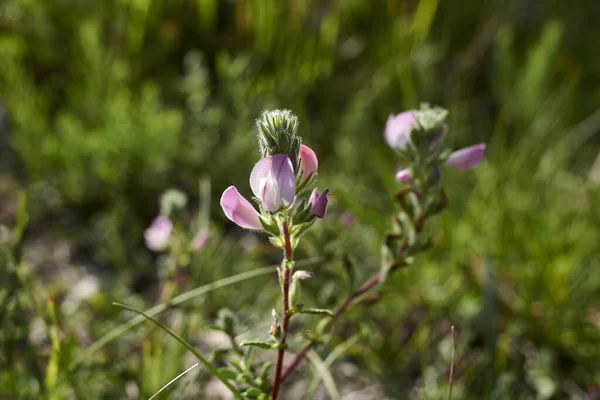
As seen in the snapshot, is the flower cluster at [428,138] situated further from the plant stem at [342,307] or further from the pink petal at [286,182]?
the pink petal at [286,182]

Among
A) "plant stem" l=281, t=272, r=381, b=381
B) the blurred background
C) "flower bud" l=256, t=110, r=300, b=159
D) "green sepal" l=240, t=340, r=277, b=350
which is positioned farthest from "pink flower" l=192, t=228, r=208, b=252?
"flower bud" l=256, t=110, r=300, b=159

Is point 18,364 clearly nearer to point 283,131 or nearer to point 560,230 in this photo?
point 283,131

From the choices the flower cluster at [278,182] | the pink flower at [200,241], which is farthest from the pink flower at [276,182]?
the pink flower at [200,241]

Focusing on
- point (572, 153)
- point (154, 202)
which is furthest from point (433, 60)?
point (154, 202)

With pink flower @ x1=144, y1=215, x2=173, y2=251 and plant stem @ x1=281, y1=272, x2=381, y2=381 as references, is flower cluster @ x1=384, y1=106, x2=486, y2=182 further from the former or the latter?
pink flower @ x1=144, y1=215, x2=173, y2=251

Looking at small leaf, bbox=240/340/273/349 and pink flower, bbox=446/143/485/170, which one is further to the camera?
pink flower, bbox=446/143/485/170

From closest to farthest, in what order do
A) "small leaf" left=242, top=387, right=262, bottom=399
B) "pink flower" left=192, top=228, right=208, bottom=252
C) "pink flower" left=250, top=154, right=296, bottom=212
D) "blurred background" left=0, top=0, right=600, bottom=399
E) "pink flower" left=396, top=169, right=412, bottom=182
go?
"pink flower" left=250, top=154, right=296, bottom=212 → "small leaf" left=242, top=387, right=262, bottom=399 → "pink flower" left=396, top=169, right=412, bottom=182 → "pink flower" left=192, top=228, right=208, bottom=252 → "blurred background" left=0, top=0, right=600, bottom=399

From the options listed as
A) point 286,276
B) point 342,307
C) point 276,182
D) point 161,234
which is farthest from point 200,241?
point 276,182
